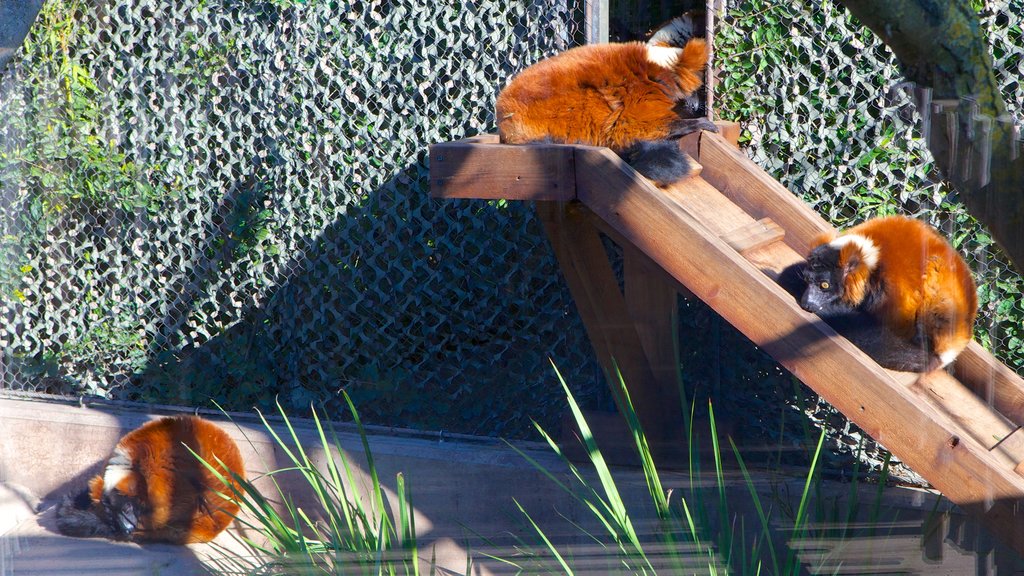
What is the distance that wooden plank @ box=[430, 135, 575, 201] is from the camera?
2.54 meters

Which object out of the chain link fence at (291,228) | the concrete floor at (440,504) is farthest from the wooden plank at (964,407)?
the chain link fence at (291,228)

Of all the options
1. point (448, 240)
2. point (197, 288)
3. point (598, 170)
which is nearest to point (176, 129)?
point (197, 288)

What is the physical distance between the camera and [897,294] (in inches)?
91.9

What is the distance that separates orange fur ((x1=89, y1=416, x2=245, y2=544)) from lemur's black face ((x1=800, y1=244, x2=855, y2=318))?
2.29 meters

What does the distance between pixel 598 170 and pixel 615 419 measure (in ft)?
4.37

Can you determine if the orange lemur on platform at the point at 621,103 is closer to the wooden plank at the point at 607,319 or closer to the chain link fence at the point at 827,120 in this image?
the wooden plank at the point at 607,319

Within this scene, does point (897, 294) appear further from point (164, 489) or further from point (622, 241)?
point (164, 489)

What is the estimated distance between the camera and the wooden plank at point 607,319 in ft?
9.68

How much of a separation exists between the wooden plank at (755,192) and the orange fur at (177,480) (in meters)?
2.26

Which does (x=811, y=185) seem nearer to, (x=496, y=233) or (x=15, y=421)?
(x=496, y=233)

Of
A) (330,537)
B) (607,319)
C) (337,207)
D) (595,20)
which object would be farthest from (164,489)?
(595,20)

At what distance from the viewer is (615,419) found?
3.39m

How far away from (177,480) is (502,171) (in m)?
2.00

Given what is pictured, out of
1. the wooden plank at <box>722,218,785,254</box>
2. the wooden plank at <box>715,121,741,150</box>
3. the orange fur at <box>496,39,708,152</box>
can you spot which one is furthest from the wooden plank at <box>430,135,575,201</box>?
the wooden plank at <box>715,121,741,150</box>
